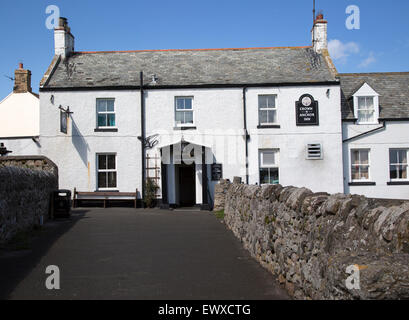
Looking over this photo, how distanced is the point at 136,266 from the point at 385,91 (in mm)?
18523

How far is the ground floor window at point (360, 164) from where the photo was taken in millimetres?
18828

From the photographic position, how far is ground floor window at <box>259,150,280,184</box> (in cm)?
1838

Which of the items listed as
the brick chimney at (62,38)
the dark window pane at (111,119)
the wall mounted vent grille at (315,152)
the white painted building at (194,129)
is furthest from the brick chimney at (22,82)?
the wall mounted vent grille at (315,152)

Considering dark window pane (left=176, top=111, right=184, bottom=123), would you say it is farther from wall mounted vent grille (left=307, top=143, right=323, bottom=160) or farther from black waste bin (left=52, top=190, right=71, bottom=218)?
black waste bin (left=52, top=190, right=71, bottom=218)

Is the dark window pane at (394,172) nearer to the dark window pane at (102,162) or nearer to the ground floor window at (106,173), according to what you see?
the ground floor window at (106,173)

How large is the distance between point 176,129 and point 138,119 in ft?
6.05

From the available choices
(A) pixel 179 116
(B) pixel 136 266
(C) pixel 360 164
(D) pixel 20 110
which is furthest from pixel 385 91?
(D) pixel 20 110

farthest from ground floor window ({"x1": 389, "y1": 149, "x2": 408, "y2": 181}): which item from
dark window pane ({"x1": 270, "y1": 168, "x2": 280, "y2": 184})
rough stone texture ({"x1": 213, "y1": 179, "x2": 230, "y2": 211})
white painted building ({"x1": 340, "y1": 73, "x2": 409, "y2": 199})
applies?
rough stone texture ({"x1": 213, "y1": 179, "x2": 230, "y2": 211})

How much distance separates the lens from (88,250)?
25.2ft

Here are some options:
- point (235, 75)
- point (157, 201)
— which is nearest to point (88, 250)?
point (157, 201)

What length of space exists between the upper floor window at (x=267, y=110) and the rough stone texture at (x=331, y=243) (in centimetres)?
1218

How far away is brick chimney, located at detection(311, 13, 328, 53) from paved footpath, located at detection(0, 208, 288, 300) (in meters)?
14.0

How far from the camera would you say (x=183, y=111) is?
18391 millimetres
